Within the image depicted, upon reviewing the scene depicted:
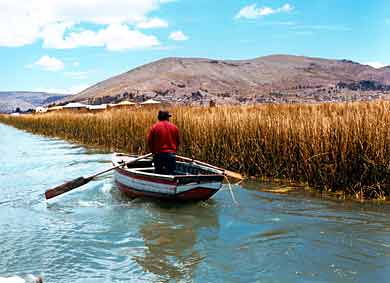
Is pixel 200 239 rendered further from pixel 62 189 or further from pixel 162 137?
pixel 62 189

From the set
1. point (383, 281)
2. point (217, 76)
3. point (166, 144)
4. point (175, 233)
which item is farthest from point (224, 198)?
point (217, 76)

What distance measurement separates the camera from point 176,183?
30.3 feet

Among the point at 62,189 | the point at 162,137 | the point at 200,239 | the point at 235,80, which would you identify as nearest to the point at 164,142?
the point at 162,137

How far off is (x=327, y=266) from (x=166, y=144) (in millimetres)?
4763

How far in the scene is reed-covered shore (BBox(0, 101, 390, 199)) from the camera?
30.8 feet

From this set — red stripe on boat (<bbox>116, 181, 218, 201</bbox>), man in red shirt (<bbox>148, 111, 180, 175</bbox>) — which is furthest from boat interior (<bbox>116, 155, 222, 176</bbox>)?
man in red shirt (<bbox>148, 111, 180, 175</bbox>)

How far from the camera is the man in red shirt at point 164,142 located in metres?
10.1

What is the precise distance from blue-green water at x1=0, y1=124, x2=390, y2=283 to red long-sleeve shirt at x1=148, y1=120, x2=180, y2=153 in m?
1.21

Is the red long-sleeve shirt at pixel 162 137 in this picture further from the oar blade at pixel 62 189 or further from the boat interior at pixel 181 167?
the oar blade at pixel 62 189

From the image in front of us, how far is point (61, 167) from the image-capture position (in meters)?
17.4

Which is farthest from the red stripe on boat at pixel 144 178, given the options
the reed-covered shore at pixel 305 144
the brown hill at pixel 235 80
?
the brown hill at pixel 235 80

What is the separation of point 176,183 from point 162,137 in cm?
127

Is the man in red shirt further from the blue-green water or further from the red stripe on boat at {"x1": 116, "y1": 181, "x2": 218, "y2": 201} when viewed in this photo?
the blue-green water

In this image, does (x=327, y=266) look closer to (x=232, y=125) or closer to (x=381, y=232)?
(x=381, y=232)
